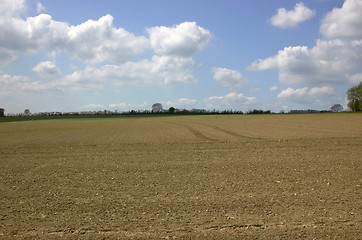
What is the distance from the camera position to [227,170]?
451 inches

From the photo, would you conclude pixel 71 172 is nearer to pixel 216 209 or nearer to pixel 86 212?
pixel 86 212

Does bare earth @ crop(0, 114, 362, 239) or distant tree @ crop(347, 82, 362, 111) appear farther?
distant tree @ crop(347, 82, 362, 111)

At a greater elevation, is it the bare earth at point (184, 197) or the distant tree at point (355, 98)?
the distant tree at point (355, 98)

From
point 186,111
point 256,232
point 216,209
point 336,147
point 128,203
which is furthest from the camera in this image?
point 186,111

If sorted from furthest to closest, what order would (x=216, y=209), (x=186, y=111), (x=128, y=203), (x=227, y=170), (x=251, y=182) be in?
(x=186, y=111) < (x=227, y=170) < (x=251, y=182) < (x=128, y=203) < (x=216, y=209)

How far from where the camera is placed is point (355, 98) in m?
75.2

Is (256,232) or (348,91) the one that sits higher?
(348,91)

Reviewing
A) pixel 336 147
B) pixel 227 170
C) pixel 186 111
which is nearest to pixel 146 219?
pixel 227 170

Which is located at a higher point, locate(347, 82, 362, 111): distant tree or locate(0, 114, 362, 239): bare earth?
locate(347, 82, 362, 111): distant tree

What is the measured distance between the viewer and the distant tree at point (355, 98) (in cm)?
7394

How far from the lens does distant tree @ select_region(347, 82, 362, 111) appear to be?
73.9m

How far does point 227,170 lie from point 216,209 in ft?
14.1

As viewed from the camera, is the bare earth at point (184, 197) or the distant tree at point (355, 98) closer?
the bare earth at point (184, 197)

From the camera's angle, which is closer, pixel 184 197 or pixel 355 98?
pixel 184 197
